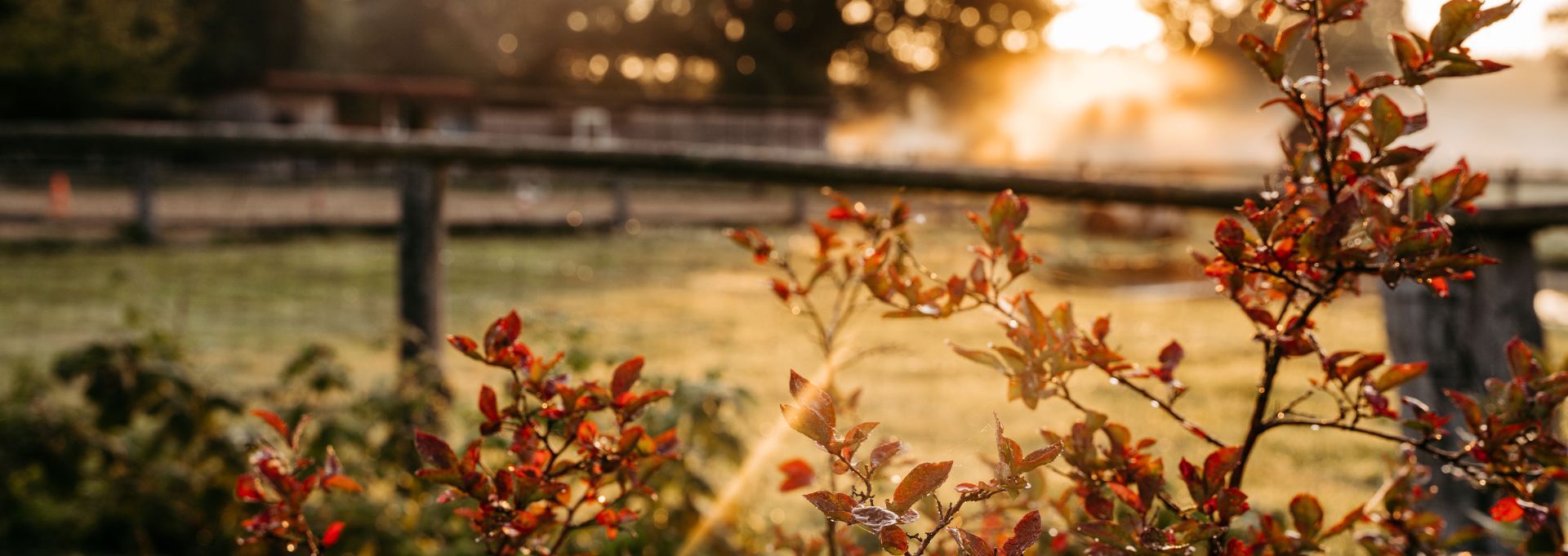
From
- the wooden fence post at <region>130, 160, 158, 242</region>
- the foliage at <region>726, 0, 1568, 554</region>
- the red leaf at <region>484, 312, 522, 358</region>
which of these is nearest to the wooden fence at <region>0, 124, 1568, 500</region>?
the foliage at <region>726, 0, 1568, 554</region>

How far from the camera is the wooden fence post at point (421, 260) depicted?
312cm

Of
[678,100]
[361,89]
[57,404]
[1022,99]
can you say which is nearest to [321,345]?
[57,404]

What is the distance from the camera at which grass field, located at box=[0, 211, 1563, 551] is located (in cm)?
474

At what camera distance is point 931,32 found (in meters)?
47.2

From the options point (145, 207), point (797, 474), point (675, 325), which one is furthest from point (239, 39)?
point (797, 474)

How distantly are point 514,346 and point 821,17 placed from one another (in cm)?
4607

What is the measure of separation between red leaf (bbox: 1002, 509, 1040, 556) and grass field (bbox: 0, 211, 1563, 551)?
4.1 inches

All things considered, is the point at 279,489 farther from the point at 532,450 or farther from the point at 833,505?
the point at 833,505

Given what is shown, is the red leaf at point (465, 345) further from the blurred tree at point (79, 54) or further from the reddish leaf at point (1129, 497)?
the blurred tree at point (79, 54)

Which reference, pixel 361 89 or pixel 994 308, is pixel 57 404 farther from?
pixel 361 89

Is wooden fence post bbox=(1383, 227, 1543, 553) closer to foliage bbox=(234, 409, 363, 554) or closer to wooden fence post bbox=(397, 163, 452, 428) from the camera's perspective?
foliage bbox=(234, 409, 363, 554)

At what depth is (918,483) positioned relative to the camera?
0.87 metres

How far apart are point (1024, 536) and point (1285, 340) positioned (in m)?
0.41

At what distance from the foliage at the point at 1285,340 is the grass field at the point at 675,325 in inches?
8.9
